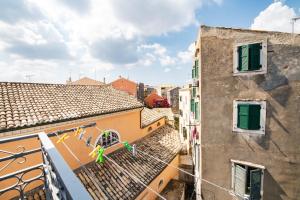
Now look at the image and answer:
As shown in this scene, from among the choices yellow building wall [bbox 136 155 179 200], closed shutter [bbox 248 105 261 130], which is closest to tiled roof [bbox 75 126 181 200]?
yellow building wall [bbox 136 155 179 200]

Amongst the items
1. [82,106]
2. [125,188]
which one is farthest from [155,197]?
[82,106]

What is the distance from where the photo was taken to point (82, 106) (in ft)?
35.3

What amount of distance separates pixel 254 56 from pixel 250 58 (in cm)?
18

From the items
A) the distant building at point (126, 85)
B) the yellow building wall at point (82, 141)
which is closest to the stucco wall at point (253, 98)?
the yellow building wall at point (82, 141)

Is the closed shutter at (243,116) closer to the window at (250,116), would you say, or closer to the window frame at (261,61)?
the window at (250,116)

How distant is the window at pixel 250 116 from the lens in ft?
26.6

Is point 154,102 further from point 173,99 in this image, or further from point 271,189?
point 271,189

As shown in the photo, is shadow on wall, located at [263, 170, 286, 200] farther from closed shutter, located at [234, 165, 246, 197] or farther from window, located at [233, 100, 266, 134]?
window, located at [233, 100, 266, 134]

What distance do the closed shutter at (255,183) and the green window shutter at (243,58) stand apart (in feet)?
16.0

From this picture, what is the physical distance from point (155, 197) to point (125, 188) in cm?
341

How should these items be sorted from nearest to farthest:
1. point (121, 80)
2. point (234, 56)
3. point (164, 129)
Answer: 1. point (234, 56)
2. point (164, 129)
3. point (121, 80)

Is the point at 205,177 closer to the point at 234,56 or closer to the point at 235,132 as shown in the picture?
the point at 235,132

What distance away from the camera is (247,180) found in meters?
8.60

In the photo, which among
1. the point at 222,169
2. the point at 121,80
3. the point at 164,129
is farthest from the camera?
the point at 121,80
